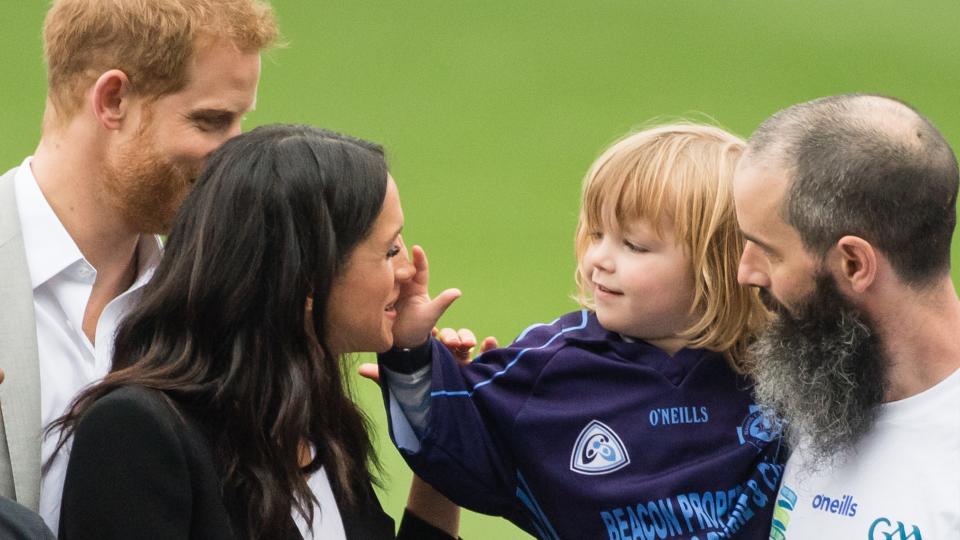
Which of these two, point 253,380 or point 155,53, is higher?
point 155,53

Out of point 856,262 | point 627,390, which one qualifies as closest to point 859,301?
point 856,262

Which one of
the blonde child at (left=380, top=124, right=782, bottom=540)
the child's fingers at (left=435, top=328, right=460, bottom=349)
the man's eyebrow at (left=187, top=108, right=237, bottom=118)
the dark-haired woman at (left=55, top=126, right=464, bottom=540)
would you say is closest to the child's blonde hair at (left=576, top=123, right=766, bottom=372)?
the blonde child at (left=380, top=124, right=782, bottom=540)

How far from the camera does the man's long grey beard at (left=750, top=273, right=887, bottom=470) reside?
269cm

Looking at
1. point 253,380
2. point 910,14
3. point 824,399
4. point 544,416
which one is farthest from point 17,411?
point 910,14

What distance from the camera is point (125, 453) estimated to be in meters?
2.31

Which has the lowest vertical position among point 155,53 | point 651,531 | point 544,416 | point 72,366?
point 651,531

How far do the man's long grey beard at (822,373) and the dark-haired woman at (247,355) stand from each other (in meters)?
0.72

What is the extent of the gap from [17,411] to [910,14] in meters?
8.30

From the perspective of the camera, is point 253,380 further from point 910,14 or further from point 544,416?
point 910,14

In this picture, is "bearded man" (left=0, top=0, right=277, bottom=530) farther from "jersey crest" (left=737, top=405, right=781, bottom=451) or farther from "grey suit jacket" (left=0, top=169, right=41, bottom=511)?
"jersey crest" (left=737, top=405, right=781, bottom=451)

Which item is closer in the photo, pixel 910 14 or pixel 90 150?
pixel 90 150

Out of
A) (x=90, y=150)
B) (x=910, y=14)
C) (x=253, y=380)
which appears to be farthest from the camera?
(x=910, y=14)

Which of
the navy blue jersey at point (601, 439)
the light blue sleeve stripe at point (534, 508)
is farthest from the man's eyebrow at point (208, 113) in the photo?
the light blue sleeve stripe at point (534, 508)

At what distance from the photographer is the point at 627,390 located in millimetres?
2895
